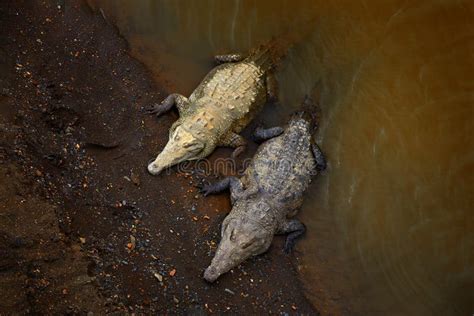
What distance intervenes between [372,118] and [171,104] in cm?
241

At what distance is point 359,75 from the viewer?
636cm

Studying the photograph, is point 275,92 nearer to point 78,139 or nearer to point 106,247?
point 78,139

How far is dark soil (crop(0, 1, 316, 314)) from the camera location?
418 centimetres

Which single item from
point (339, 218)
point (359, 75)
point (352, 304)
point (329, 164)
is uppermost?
point (359, 75)

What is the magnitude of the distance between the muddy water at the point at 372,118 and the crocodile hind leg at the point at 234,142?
58 cm

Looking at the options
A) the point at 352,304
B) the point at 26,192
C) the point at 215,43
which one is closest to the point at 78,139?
the point at 26,192

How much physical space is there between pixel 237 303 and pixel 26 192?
222 centimetres

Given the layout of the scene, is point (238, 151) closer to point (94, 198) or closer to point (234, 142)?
point (234, 142)

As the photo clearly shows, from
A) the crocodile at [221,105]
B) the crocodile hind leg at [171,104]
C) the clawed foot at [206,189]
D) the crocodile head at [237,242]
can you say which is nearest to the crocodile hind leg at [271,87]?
the crocodile at [221,105]

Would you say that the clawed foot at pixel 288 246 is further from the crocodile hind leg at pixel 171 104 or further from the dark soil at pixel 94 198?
the crocodile hind leg at pixel 171 104

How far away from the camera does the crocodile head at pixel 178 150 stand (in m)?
5.67

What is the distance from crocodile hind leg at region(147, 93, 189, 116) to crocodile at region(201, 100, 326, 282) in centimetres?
97

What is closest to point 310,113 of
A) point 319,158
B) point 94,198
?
point 319,158

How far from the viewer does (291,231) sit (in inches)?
227
